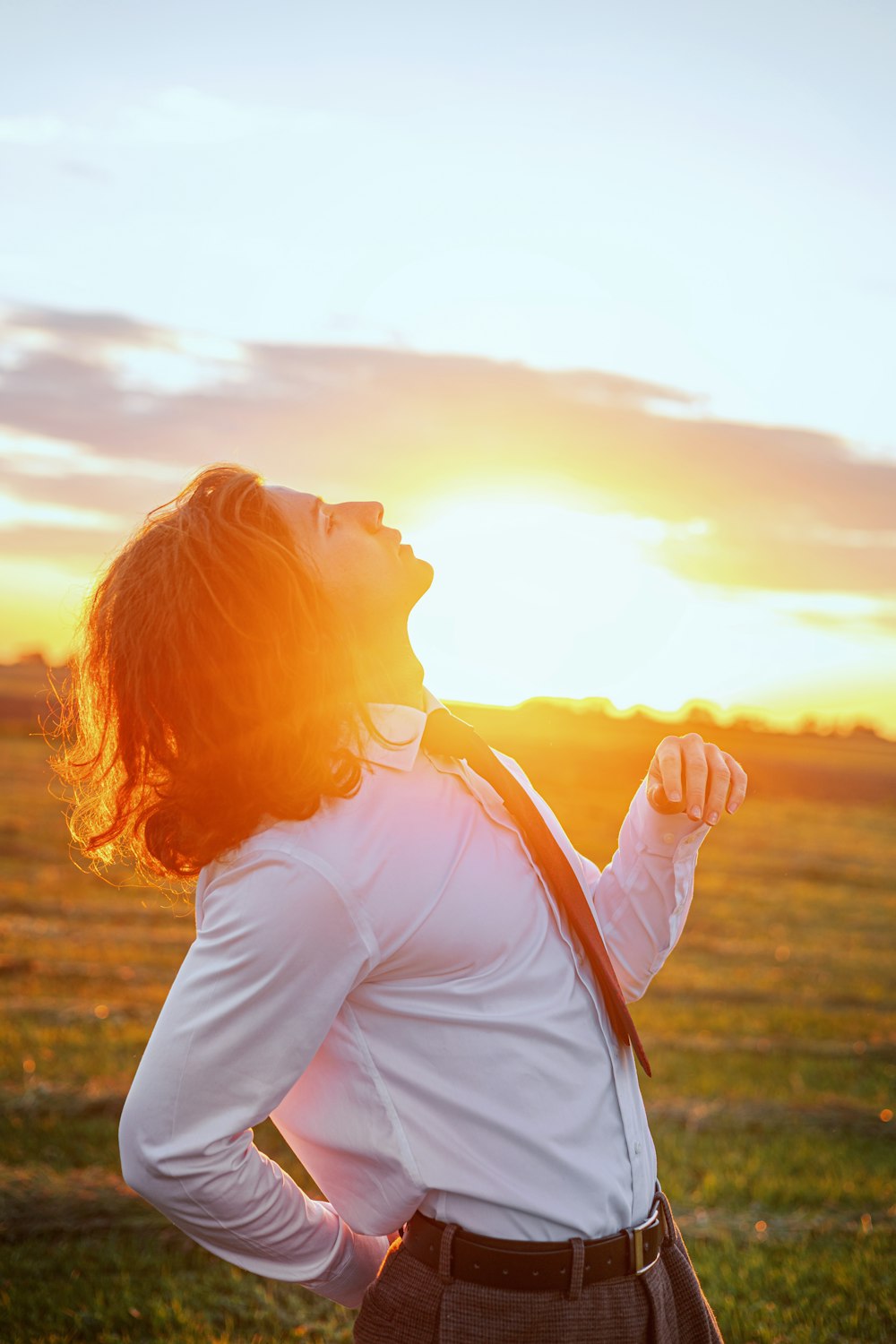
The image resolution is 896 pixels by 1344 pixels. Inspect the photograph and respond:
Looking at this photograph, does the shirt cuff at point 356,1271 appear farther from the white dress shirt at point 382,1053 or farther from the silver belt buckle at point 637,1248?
the silver belt buckle at point 637,1248

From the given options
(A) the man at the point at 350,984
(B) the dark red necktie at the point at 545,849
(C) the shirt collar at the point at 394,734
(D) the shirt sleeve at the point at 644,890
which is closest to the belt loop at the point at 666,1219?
(A) the man at the point at 350,984

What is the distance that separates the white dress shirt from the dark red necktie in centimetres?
3

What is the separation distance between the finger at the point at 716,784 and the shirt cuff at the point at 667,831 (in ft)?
0.33

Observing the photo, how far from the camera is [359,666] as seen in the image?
215 centimetres

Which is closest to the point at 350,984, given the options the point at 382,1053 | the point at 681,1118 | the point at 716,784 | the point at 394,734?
the point at 382,1053

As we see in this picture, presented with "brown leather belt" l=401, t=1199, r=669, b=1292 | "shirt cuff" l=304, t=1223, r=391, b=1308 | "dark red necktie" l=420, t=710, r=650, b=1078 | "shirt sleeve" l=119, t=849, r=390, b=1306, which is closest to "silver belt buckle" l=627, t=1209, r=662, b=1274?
"brown leather belt" l=401, t=1199, r=669, b=1292

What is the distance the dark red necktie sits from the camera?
2.04 m

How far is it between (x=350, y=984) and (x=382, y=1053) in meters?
0.17

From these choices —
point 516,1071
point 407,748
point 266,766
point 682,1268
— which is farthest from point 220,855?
point 682,1268

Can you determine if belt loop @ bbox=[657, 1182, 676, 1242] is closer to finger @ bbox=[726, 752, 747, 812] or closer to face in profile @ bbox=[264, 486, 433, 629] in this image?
finger @ bbox=[726, 752, 747, 812]

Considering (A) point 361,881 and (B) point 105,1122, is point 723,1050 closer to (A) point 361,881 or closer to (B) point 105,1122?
(B) point 105,1122

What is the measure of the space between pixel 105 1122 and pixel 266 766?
4891mm

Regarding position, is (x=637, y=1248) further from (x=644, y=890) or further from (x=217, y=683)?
(x=217, y=683)

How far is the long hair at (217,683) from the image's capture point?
75.6 inches
